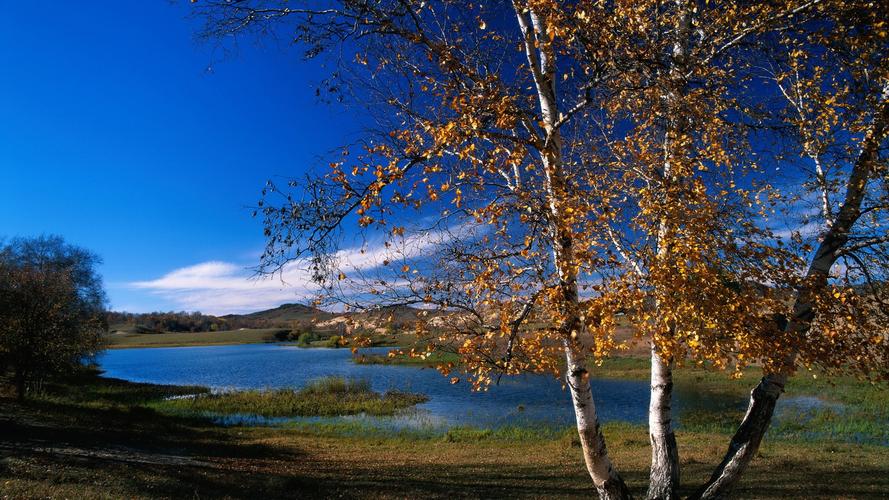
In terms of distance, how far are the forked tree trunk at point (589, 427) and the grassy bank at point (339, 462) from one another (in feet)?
15.2

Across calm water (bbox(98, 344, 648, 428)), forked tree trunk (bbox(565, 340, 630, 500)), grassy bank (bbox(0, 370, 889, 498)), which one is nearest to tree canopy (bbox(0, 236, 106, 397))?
grassy bank (bbox(0, 370, 889, 498))

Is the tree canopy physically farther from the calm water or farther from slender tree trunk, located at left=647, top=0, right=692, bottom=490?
slender tree trunk, located at left=647, top=0, right=692, bottom=490

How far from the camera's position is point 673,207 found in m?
6.66

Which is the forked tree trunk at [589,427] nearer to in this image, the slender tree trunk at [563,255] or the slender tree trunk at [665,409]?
the slender tree trunk at [563,255]

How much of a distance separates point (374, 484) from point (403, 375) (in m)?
39.1

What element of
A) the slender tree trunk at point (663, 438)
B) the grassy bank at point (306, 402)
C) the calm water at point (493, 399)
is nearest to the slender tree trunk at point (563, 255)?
the slender tree trunk at point (663, 438)

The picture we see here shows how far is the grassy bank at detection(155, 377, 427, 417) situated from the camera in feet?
106

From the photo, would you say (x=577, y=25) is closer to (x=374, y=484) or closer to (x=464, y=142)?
(x=464, y=142)

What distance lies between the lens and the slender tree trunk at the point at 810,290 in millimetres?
7445

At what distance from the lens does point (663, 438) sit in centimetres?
854

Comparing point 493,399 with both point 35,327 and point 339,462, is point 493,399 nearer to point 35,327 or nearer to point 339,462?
point 339,462

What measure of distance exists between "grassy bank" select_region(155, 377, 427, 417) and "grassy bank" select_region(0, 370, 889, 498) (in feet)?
21.9

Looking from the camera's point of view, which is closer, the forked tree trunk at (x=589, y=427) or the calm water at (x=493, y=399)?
the forked tree trunk at (x=589, y=427)

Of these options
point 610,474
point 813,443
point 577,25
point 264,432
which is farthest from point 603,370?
point 577,25
